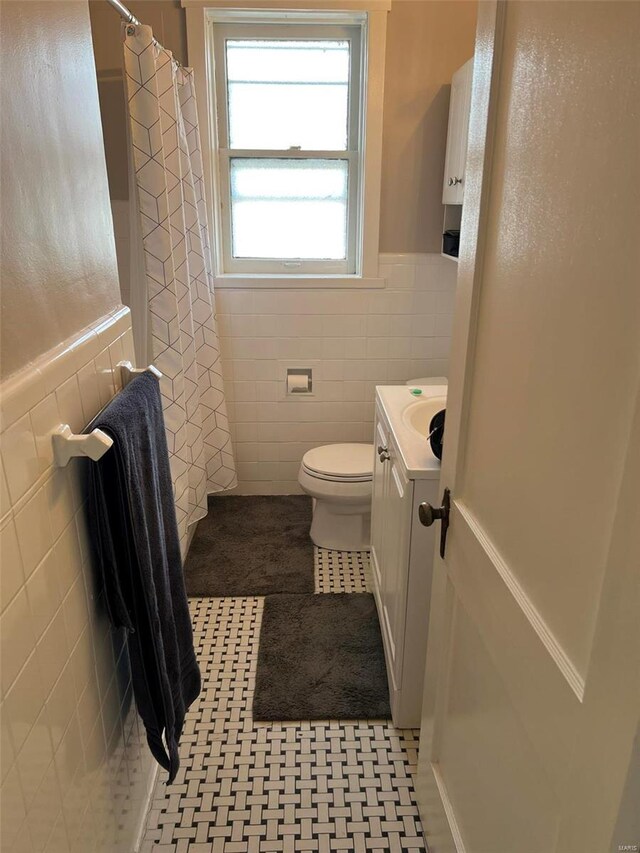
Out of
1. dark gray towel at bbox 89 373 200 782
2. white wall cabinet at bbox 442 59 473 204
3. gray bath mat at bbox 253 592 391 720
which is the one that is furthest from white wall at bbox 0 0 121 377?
white wall cabinet at bbox 442 59 473 204

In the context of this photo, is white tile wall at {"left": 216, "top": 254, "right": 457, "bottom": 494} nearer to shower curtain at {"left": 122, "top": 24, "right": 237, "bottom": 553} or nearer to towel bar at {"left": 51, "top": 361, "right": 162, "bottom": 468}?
shower curtain at {"left": 122, "top": 24, "right": 237, "bottom": 553}

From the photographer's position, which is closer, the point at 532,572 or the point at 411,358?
the point at 532,572

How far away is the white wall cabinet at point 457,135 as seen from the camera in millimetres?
2439

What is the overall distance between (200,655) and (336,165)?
2.32 metres

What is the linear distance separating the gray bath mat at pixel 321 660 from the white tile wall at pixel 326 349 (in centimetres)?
102

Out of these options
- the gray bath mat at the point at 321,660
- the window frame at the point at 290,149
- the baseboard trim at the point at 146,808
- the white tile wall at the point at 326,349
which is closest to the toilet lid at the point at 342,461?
the white tile wall at the point at 326,349

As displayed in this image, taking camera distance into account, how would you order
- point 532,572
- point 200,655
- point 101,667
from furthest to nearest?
point 200,655, point 101,667, point 532,572

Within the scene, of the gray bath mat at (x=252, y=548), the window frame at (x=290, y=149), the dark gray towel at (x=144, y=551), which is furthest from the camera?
the window frame at (x=290, y=149)

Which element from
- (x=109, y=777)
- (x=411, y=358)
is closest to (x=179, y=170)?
(x=411, y=358)

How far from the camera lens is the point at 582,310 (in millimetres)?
718

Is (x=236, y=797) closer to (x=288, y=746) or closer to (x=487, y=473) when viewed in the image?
(x=288, y=746)

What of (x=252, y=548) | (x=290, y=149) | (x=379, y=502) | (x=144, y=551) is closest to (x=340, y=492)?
(x=379, y=502)

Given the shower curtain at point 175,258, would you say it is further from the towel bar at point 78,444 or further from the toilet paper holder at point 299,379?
the towel bar at point 78,444

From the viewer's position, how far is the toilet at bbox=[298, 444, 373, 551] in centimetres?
264
